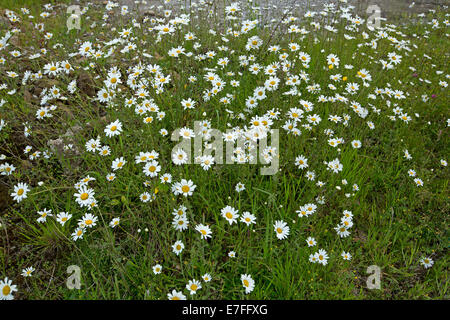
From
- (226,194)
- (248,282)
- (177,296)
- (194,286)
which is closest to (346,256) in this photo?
(248,282)

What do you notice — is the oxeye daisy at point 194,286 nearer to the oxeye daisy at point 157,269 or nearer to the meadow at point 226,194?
the meadow at point 226,194

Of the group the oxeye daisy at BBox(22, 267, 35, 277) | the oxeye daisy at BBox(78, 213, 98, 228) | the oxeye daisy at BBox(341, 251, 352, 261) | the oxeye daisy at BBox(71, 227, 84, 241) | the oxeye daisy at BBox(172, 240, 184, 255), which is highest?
the oxeye daisy at BBox(78, 213, 98, 228)

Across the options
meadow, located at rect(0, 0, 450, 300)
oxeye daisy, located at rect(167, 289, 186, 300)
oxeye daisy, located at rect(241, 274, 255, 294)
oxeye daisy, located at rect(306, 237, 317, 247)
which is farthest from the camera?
oxeye daisy, located at rect(306, 237, 317, 247)

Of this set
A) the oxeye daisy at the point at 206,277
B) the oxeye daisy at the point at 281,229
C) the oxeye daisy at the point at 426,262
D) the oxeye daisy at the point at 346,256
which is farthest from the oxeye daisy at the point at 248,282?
the oxeye daisy at the point at 426,262

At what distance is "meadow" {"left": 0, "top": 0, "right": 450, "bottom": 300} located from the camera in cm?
206

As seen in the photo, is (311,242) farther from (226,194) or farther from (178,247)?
(178,247)

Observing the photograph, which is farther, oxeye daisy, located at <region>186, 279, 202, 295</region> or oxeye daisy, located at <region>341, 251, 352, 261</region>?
oxeye daisy, located at <region>341, 251, 352, 261</region>

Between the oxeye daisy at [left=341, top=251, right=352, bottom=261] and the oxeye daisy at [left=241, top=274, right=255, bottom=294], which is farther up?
the oxeye daisy at [left=341, top=251, right=352, bottom=261]

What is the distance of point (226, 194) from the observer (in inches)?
98.0

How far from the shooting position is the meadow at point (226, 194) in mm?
2057

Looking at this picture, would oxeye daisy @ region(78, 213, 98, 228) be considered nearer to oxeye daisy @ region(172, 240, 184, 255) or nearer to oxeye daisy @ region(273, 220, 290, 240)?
oxeye daisy @ region(172, 240, 184, 255)

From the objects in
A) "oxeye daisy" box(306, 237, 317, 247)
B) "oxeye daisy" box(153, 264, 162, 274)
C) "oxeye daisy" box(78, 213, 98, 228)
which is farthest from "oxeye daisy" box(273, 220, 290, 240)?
"oxeye daisy" box(78, 213, 98, 228)

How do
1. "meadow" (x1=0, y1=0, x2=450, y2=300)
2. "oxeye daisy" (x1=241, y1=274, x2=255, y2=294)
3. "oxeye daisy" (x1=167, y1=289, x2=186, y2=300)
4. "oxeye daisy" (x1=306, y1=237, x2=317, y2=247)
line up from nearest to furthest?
1. "oxeye daisy" (x1=167, y1=289, x2=186, y2=300)
2. "oxeye daisy" (x1=241, y1=274, x2=255, y2=294)
3. "meadow" (x1=0, y1=0, x2=450, y2=300)
4. "oxeye daisy" (x1=306, y1=237, x2=317, y2=247)
